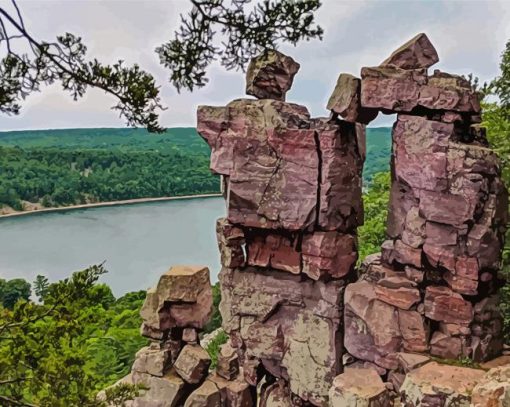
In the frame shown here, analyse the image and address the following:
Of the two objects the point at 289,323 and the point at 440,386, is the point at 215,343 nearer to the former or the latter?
the point at 289,323

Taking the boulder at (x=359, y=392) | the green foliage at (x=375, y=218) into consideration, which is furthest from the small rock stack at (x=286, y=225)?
the green foliage at (x=375, y=218)

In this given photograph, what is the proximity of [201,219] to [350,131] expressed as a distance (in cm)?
4061

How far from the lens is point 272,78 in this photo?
1248 centimetres

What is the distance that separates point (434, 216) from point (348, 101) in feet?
8.33

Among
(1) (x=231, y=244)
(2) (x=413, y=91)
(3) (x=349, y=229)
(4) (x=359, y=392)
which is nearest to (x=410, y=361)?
(4) (x=359, y=392)

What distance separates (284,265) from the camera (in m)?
12.3

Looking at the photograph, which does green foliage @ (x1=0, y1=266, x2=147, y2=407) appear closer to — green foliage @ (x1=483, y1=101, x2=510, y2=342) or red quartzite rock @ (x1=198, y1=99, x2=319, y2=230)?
red quartzite rock @ (x1=198, y1=99, x2=319, y2=230)

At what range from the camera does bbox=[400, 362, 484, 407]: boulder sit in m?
8.46

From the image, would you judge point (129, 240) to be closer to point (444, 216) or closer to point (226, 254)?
point (226, 254)

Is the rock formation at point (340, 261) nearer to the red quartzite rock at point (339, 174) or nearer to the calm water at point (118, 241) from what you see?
the red quartzite rock at point (339, 174)

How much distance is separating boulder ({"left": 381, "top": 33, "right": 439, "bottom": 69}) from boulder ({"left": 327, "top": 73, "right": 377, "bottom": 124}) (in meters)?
0.66

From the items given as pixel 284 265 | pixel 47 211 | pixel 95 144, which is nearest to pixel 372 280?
pixel 284 265

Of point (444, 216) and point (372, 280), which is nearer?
point (444, 216)

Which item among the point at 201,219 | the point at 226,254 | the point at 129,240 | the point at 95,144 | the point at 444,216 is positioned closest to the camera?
the point at 444,216
